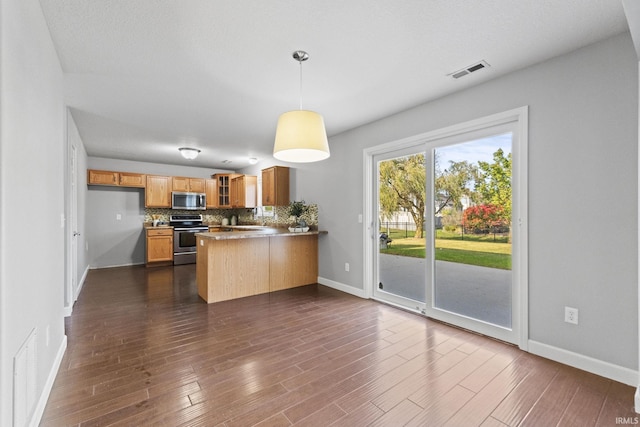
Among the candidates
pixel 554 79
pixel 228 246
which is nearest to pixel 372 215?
pixel 228 246

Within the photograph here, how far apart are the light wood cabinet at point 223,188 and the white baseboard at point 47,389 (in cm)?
548

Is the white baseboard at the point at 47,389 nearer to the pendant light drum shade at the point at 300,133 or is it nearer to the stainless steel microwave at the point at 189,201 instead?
the pendant light drum shade at the point at 300,133

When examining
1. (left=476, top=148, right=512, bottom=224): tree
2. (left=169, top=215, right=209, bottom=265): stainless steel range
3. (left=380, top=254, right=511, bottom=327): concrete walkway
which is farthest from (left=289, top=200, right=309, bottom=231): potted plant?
(left=169, top=215, right=209, bottom=265): stainless steel range

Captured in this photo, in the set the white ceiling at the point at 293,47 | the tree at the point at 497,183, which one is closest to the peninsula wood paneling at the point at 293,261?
the white ceiling at the point at 293,47

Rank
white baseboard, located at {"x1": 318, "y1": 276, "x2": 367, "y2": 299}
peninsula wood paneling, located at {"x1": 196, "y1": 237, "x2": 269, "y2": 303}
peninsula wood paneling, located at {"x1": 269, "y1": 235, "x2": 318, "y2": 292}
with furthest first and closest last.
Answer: peninsula wood paneling, located at {"x1": 269, "y1": 235, "x2": 318, "y2": 292} → white baseboard, located at {"x1": 318, "y1": 276, "x2": 367, "y2": 299} → peninsula wood paneling, located at {"x1": 196, "y1": 237, "x2": 269, "y2": 303}

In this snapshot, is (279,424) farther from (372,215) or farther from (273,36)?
(372,215)

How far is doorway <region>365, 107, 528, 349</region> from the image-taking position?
2.69 meters

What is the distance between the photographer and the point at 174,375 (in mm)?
2129

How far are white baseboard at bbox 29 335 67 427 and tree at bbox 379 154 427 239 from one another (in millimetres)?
3454

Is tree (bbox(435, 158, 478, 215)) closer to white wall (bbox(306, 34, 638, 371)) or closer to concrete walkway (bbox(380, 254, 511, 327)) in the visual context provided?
white wall (bbox(306, 34, 638, 371))

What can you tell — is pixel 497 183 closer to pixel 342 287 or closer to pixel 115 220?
pixel 342 287

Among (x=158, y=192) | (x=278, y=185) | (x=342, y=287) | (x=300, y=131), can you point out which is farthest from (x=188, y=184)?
(x=300, y=131)

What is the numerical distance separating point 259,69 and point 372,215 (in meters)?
A: 2.34

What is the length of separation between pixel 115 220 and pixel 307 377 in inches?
254
